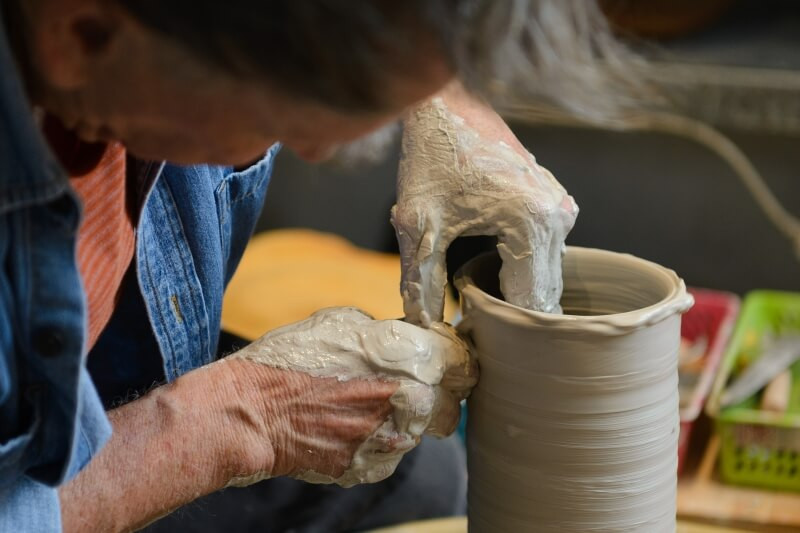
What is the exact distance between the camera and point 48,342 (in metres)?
0.70

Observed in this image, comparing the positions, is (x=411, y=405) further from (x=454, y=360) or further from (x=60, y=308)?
(x=60, y=308)

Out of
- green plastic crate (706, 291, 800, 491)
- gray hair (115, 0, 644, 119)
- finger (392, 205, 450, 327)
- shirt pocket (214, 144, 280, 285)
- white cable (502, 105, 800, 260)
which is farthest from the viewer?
white cable (502, 105, 800, 260)

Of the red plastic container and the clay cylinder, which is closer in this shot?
the clay cylinder

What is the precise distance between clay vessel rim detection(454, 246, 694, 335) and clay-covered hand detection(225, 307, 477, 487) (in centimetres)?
5

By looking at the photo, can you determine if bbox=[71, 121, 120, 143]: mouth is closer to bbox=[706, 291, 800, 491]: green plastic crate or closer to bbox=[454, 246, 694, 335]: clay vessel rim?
bbox=[454, 246, 694, 335]: clay vessel rim

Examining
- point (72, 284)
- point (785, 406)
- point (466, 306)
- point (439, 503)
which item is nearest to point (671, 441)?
point (466, 306)

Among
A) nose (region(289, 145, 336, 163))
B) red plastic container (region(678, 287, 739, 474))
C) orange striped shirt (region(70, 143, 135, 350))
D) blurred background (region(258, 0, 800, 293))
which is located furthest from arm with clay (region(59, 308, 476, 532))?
A: blurred background (region(258, 0, 800, 293))

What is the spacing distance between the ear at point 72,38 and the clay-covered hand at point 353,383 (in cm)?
36

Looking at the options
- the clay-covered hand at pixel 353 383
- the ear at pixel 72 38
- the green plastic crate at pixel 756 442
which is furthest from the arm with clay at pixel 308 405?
the green plastic crate at pixel 756 442

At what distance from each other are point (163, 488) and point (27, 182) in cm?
33

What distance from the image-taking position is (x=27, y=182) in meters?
0.65

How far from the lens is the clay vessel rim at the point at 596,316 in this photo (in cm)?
83

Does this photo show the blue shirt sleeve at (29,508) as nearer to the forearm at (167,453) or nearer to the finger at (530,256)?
the forearm at (167,453)

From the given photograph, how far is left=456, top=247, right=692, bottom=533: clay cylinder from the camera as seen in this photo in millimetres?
849
